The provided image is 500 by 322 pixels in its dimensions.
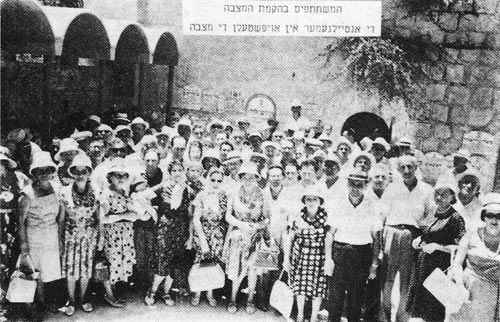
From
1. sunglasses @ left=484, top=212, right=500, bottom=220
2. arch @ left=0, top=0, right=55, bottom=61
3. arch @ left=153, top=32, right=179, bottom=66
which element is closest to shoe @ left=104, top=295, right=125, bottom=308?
sunglasses @ left=484, top=212, right=500, bottom=220

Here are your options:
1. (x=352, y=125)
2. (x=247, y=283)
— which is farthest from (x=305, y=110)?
(x=247, y=283)

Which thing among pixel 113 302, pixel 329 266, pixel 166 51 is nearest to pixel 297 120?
pixel 166 51

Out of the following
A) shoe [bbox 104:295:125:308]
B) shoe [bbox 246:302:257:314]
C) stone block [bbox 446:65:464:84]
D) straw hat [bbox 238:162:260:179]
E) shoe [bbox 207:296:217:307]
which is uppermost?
stone block [bbox 446:65:464:84]

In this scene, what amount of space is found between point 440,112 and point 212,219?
5.42m

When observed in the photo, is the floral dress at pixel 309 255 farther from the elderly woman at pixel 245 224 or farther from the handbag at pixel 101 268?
the handbag at pixel 101 268

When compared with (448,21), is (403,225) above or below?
below

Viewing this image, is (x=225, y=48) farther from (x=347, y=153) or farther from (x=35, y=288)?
(x=35, y=288)

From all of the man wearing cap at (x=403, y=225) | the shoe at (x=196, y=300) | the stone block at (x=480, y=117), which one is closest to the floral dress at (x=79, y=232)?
the shoe at (x=196, y=300)

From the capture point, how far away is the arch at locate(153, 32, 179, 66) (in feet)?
30.9

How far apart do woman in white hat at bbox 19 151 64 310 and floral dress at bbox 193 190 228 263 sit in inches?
51.0

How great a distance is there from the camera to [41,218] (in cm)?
428

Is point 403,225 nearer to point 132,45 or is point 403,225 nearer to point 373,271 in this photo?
point 373,271

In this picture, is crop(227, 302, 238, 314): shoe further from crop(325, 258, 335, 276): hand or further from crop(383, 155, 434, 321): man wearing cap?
crop(383, 155, 434, 321): man wearing cap

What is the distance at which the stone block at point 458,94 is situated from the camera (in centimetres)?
820
